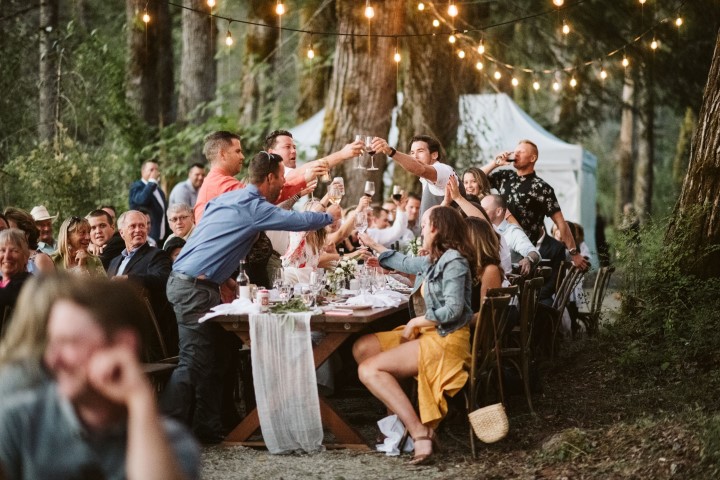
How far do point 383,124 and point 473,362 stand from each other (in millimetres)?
7262

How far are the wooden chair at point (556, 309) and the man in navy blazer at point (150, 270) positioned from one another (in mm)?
3340

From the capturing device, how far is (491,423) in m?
5.77

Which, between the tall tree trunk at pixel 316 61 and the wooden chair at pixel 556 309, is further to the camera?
the tall tree trunk at pixel 316 61

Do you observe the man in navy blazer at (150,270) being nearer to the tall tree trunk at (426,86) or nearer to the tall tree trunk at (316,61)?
the tall tree trunk at (426,86)

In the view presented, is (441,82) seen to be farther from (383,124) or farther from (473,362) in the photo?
(473,362)

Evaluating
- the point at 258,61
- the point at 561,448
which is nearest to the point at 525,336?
the point at 561,448

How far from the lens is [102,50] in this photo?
1622 cm

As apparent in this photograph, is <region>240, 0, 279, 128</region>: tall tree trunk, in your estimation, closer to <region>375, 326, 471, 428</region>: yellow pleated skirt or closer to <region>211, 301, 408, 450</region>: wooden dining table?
<region>211, 301, 408, 450</region>: wooden dining table

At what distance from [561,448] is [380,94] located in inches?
307

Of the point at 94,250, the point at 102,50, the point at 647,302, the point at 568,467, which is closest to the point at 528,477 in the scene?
the point at 568,467

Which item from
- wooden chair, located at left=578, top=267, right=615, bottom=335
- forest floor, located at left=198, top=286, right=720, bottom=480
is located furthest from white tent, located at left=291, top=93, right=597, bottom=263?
forest floor, located at left=198, top=286, right=720, bottom=480

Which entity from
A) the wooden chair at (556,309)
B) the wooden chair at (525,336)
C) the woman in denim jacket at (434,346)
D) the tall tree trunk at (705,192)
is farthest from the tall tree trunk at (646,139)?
the woman in denim jacket at (434,346)

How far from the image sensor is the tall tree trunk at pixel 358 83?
12734mm

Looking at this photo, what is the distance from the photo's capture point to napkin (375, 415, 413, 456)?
19.9 ft
